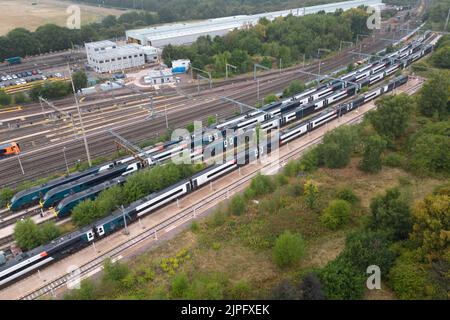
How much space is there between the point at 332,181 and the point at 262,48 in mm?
63435

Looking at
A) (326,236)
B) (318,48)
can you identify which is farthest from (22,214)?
(318,48)

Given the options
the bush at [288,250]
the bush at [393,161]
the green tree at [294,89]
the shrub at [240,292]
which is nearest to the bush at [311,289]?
the shrub at [240,292]

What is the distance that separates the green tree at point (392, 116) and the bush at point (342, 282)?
28990mm

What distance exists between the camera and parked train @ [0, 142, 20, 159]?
2089 inches

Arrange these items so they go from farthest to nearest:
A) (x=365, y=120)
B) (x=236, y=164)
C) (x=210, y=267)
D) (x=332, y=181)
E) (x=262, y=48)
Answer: (x=262, y=48)
(x=365, y=120)
(x=236, y=164)
(x=332, y=181)
(x=210, y=267)

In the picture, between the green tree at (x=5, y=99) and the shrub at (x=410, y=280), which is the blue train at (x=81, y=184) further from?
the green tree at (x=5, y=99)

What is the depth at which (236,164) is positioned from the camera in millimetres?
46438

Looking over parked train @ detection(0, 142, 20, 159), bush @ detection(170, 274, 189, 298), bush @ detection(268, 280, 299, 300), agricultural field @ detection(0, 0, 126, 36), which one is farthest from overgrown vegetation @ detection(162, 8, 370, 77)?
agricultural field @ detection(0, 0, 126, 36)

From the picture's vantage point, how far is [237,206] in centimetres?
3753

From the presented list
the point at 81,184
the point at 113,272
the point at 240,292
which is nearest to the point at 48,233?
the point at 81,184

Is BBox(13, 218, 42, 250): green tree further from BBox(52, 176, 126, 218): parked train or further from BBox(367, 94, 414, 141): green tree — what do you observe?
BBox(367, 94, 414, 141): green tree

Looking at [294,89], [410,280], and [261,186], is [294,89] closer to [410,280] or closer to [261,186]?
[261,186]

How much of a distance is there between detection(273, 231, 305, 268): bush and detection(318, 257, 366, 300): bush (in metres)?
3.75

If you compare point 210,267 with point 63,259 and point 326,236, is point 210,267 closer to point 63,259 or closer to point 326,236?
point 326,236
